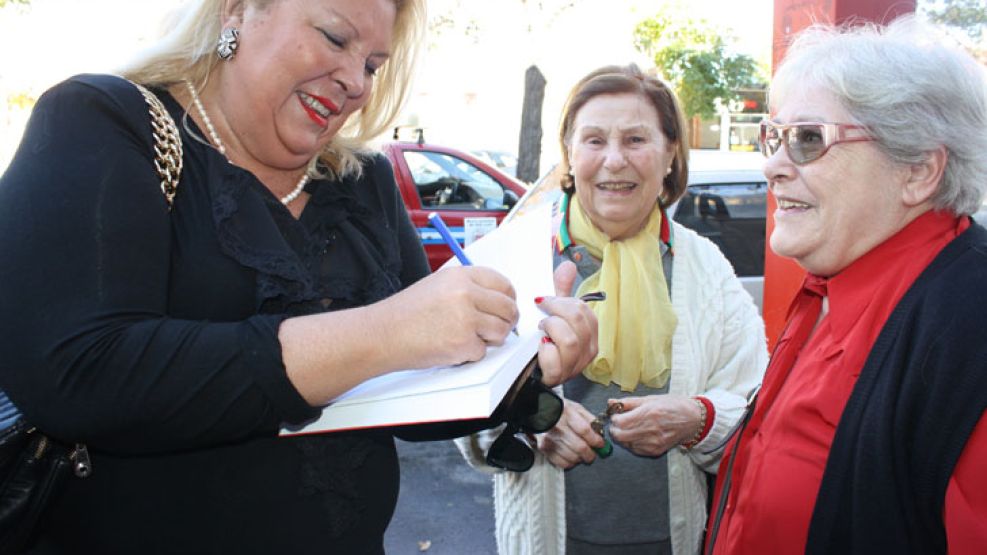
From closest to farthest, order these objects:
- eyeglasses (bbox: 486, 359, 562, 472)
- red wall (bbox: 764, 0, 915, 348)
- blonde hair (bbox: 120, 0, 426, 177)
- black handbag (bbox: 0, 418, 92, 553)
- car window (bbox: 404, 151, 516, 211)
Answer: black handbag (bbox: 0, 418, 92, 553) < blonde hair (bbox: 120, 0, 426, 177) < eyeglasses (bbox: 486, 359, 562, 472) < red wall (bbox: 764, 0, 915, 348) < car window (bbox: 404, 151, 516, 211)

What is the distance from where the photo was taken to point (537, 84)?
1164 centimetres

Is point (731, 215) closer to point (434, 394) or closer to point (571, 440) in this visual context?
point (571, 440)

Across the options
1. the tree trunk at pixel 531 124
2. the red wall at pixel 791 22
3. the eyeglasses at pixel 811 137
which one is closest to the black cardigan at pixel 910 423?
the eyeglasses at pixel 811 137

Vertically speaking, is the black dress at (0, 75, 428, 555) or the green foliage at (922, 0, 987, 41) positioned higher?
the green foliage at (922, 0, 987, 41)

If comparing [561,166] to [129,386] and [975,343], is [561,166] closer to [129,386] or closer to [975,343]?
[975,343]

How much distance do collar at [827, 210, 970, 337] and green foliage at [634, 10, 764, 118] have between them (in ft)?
68.6

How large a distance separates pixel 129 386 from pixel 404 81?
1.09 m

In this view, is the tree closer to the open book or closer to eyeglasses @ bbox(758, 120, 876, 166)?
eyeglasses @ bbox(758, 120, 876, 166)

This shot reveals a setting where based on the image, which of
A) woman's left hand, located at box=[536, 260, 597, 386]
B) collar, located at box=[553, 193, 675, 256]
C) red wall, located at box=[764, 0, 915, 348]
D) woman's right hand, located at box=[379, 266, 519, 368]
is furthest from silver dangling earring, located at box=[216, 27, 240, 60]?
red wall, located at box=[764, 0, 915, 348]

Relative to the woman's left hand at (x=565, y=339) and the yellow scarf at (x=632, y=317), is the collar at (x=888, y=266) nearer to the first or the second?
the woman's left hand at (x=565, y=339)

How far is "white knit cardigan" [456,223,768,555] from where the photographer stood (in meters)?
2.33

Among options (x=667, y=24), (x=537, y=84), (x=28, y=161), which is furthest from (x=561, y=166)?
(x=667, y=24)

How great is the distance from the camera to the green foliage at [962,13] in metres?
3.03

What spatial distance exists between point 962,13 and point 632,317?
224 centimetres
